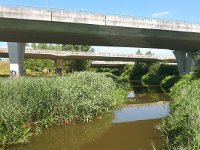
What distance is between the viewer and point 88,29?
1593 inches

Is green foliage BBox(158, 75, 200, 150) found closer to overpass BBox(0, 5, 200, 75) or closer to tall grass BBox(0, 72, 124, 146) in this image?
tall grass BBox(0, 72, 124, 146)

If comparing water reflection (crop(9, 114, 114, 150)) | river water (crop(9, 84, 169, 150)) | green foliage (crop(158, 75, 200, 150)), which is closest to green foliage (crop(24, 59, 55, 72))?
river water (crop(9, 84, 169, 150))

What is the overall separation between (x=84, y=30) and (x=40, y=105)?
22954 millimetres

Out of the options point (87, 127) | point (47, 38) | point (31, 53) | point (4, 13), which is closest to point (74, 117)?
point (87, 127)

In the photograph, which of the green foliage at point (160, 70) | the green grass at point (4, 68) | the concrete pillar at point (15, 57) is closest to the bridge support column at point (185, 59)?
the green foliage at point (160, 70)

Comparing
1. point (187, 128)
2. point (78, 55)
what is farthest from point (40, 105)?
point (78, 55)

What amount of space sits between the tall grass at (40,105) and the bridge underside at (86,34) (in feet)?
51.0

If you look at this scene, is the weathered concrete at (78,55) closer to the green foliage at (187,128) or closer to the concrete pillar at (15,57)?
the concrete pillar at (15,57)

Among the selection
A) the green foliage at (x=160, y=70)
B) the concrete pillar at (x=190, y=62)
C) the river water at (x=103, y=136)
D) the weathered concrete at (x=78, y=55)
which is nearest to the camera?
the river water at (x=103, y=136)

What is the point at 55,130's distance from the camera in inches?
739

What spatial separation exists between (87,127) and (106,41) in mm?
28702

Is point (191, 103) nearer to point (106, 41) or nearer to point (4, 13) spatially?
point (4, 13)

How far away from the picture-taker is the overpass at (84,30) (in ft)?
119

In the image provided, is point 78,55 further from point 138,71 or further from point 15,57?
→ point 15,57
